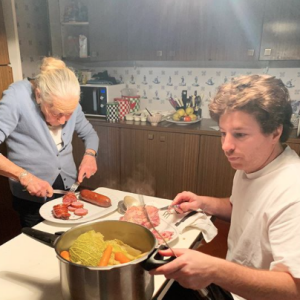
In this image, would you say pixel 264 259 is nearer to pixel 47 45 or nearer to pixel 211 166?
pixel 211 166

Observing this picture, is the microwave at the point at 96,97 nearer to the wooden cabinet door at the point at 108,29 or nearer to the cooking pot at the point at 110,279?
the wooden cabinet door at the point at 108,29

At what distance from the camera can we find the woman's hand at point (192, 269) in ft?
2.35

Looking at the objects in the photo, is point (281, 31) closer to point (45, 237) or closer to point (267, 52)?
point (267, 52)

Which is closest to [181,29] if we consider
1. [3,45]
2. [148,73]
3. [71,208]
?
[148,73]

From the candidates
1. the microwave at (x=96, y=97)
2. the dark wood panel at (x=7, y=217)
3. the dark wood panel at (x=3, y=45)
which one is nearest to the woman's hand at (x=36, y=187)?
the dark wood panel at (x=7, y=217)

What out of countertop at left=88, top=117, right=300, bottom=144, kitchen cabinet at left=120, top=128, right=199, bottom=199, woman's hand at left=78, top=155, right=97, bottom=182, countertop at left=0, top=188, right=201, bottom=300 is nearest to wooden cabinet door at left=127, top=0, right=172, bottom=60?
countertop at left=88, top=117, right=300, bottom=144

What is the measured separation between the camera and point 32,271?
896mm

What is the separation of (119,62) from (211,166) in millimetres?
1731

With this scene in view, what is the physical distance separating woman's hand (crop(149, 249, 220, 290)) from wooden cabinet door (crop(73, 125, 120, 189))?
2452 millimetres

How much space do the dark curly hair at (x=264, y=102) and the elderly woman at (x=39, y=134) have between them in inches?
32.9

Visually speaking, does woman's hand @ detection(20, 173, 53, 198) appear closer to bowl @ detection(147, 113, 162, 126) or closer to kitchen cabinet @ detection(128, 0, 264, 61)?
bowl @ detection(147, 113, 162, 126)

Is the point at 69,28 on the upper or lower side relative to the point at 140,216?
upper

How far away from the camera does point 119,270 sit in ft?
2.10

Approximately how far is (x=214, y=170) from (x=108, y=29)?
1908 millimetres
